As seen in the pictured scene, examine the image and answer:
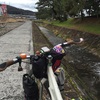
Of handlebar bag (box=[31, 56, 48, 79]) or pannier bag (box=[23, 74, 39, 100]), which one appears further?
pannier bag (box=[23, 74, 39, 100])

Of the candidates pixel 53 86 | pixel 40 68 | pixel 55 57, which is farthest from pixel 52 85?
pixel 55 57

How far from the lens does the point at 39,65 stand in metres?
3.64

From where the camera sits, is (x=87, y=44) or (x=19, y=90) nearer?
(x=19, y=90)

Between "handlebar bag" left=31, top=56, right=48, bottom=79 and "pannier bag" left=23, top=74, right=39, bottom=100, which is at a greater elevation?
"handlebar bag" left=31, top=56, right=48, bottom=79

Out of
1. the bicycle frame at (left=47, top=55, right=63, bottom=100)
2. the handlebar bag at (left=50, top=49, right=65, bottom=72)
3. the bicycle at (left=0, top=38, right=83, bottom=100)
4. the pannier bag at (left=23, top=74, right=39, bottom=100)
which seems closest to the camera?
the bicycle frame at (left=47, top=55, right=63, bottom=100)

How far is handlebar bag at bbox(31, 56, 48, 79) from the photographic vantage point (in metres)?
3.63

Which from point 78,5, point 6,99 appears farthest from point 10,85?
point 78,5

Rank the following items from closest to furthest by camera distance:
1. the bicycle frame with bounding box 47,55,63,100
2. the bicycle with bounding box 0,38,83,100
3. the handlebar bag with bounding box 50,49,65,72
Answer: the bicycle frame with bounding box 47,55,63,100
the bicycle with bounding box 0,38,83,100
the handlebar bag with bounding box 50,49,65,72

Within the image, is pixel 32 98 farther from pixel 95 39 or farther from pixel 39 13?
pixel 39 13

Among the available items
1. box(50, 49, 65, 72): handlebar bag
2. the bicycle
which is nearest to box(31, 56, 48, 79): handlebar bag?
the bicycle

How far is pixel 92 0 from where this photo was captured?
26766 mm

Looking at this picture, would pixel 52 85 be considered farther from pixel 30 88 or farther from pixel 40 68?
pixel 30 88

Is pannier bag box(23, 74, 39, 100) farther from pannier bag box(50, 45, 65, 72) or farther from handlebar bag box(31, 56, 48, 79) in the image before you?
pannier bag box(50, 45, 65, 72)

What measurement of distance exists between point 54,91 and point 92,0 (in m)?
24.6
